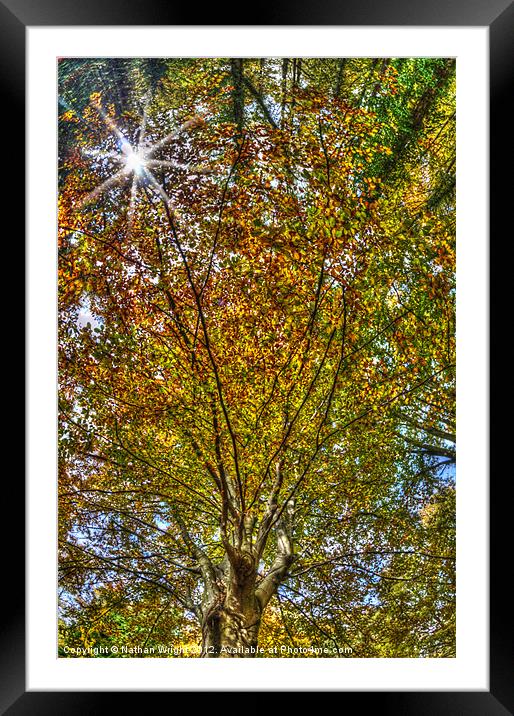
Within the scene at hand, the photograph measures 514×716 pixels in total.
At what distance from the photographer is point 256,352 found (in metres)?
3.36

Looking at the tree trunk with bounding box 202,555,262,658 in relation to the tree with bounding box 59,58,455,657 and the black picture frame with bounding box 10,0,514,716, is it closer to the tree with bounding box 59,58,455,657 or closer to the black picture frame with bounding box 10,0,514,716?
the tree with bounding box 59,58,455,657

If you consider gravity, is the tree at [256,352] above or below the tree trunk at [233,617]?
above

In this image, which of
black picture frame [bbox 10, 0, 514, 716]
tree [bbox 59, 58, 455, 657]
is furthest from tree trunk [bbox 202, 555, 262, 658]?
black picture frame [bbox 10, 0, 514, 716]

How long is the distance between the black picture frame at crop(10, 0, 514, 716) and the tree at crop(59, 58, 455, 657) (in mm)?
1151
